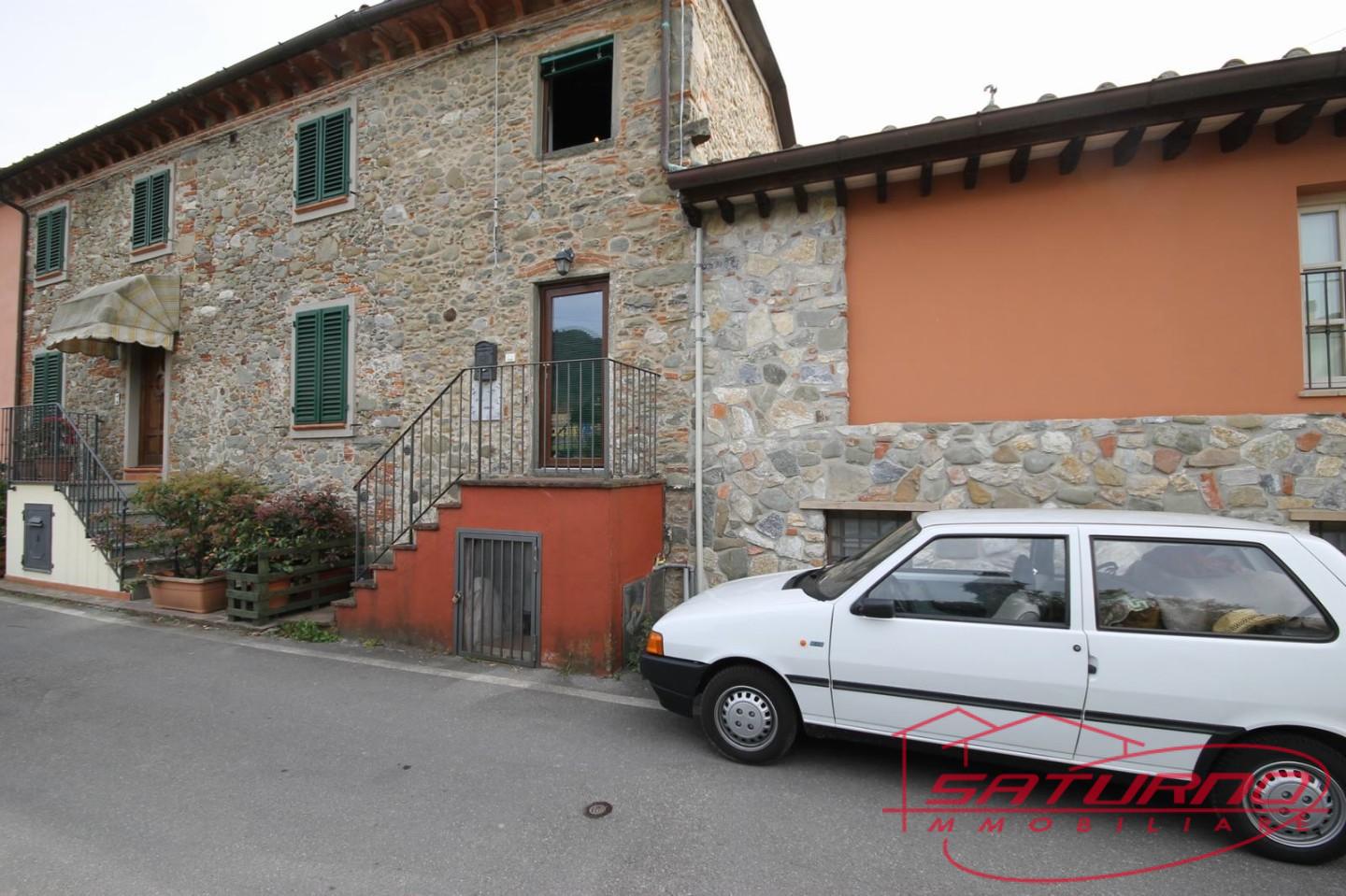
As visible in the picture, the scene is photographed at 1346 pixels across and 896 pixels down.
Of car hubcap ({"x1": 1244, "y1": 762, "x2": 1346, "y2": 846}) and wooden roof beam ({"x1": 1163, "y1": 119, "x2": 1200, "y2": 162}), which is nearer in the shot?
car hubcap ({"x1": 1244, "y1": 762, "x2": 1346, "y2": 846})

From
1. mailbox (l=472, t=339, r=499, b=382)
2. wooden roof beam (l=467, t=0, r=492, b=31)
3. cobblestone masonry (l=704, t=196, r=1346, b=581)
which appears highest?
wooden roof beam (l=467, t=0, r=492, b=31)

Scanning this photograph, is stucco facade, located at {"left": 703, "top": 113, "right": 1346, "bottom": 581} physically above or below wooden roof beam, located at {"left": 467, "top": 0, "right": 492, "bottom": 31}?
below

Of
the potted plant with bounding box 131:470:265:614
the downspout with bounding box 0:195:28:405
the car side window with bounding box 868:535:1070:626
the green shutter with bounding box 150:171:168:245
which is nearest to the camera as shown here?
the car side window with bounding box 868:535:1070:626

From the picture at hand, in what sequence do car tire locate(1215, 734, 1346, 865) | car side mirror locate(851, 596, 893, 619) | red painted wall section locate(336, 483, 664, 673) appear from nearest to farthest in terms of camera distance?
car tire locate(1215, 734, 1346, 865) → car side mirror locate(851, 596, 893, 619) → red painted wall section locate(336, 483, 664, 673)

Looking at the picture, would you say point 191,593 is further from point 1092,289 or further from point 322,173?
point 1092,289

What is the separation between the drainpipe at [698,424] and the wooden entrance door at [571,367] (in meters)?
1.14

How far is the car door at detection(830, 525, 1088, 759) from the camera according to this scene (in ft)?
10.2

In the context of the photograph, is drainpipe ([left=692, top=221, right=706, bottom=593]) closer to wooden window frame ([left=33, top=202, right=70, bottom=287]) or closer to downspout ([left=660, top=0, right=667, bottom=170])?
downspout ([left=660, top=0, right=667, bottom=170])

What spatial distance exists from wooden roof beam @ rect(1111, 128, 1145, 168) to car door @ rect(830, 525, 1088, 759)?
148 inches

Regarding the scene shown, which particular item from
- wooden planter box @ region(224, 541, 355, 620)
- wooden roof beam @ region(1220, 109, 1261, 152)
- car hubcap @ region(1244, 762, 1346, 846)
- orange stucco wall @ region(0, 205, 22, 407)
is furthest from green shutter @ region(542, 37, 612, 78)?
orange stucco wall @ region(0, 205, 22, 407)

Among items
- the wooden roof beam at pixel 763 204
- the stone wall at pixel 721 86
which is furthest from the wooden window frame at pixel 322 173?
the wooden roof beam at pixel 763 204

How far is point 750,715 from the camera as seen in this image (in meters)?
3.72

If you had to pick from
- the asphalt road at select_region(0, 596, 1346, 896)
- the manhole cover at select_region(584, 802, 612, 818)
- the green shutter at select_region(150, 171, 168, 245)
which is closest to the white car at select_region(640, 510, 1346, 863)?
the asphalt road at select_region(0, 596, 1346, 896)

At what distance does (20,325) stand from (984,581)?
17.9 meters
